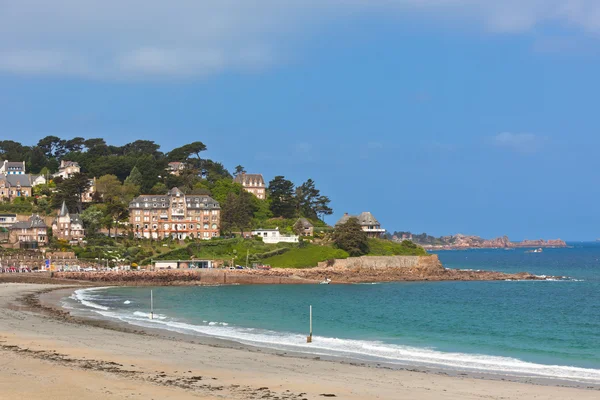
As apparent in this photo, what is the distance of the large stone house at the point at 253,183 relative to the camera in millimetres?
113000

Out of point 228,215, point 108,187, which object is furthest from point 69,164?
point 228,215

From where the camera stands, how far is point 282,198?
352 ft

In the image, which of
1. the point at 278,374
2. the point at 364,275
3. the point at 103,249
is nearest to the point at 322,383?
the point at 278,374

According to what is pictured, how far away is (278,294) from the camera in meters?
60.0

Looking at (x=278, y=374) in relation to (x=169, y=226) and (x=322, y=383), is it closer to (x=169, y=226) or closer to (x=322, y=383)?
(x=322, y=383)

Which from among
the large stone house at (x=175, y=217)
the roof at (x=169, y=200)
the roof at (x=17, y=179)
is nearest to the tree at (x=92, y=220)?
the large stone house at (x=175, y=217)

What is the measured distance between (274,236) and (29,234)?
30.5 metres

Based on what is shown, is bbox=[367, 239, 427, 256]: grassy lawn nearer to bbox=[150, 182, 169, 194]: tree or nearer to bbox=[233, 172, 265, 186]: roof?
bbox=[233, 172, 265, 186]: roof

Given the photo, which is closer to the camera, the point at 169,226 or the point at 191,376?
the point at 191,376

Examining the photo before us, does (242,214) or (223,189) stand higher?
(223,189)

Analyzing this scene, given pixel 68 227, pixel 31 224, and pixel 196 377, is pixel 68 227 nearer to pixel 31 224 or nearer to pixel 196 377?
pixel 31 224

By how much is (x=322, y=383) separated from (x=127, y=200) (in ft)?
265

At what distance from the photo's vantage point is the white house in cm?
8994

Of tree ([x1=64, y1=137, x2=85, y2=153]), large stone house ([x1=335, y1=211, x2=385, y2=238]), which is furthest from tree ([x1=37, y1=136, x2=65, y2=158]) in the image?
large stone house ([x1=335, y1=211, x2=385, y2=238])
